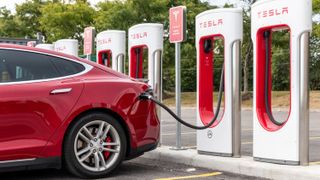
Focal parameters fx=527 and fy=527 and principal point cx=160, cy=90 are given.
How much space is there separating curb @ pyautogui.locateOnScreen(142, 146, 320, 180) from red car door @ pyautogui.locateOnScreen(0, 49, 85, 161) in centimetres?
195

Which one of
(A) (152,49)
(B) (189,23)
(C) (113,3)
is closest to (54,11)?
(C) (113,3)

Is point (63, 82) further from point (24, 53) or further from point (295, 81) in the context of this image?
point (295, 81)

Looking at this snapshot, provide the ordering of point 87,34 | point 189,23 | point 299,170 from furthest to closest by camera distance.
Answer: point 189,23 < point 87,34 < point 299,170

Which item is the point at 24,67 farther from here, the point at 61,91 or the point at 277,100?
the point at 277,100

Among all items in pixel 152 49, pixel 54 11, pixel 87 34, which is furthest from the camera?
pixel 54 11

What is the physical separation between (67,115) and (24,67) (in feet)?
2.34

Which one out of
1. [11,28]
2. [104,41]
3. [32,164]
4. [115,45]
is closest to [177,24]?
[115,45]

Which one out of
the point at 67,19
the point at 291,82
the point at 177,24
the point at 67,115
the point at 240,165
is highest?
the point at 67,19

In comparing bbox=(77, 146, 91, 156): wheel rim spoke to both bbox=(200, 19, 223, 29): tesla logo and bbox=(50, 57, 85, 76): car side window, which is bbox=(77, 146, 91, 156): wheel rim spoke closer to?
bbox=(50, 57, 85, 76): car side window

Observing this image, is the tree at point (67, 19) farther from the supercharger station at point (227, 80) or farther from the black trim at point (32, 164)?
the black trim at point (32, 164)

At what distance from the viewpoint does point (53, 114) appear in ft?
18.7

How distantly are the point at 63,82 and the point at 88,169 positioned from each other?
3.31ft

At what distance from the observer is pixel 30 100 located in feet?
18.2

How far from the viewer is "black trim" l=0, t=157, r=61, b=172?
5457 mm
